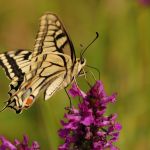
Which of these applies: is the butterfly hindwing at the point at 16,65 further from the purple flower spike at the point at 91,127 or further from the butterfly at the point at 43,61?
the purple flower spike at the point at 91,127

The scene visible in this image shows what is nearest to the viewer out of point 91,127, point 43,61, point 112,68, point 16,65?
point 91,127

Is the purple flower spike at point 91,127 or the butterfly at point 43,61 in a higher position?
the butterfly at point 43,61

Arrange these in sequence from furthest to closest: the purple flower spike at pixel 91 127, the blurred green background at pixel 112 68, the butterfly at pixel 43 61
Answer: the blurred green background at pixel 112 68, the butterfly at pixel 43 61, the purple flower spike at pixel 91 127

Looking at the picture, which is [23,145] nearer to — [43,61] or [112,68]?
[43,61]

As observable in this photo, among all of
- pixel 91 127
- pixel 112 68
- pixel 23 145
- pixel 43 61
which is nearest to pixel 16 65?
pixel 43 61

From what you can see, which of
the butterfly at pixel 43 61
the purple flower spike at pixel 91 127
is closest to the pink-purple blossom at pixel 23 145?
the purple flower spike at pixel 91 127

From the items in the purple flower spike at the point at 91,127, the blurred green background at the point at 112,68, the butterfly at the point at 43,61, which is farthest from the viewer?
the blurred green background at the point at 112,68

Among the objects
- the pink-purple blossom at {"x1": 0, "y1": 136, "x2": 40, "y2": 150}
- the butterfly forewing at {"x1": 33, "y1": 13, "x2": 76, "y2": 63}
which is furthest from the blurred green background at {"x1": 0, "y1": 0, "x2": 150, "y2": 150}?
the pink-purple blossom at {"x1": 0, "y1": 136, "x2": 40, "y2": 150}
